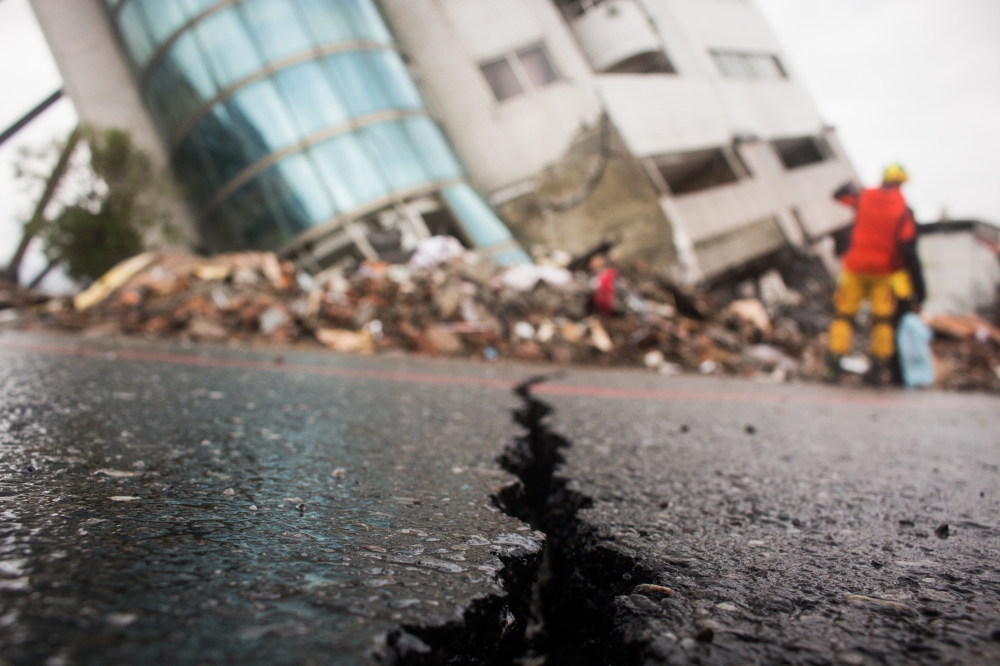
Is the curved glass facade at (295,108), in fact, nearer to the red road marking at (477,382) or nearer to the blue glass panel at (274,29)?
A: the blue glass panel at (274,29)

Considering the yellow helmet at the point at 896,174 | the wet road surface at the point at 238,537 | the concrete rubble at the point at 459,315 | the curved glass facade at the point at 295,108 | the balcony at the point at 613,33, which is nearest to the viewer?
the wet road surface at the point at 238,537

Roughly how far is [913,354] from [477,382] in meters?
3.97

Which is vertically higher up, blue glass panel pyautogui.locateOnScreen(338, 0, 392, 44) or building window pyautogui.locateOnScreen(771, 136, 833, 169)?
blue glass panel pyautogui.locateOnScreen(338, 0, 392, 44)

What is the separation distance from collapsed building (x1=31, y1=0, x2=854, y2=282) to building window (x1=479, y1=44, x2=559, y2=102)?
40 millimetres

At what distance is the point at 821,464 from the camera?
1287 mm

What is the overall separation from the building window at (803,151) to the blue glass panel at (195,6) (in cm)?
1317

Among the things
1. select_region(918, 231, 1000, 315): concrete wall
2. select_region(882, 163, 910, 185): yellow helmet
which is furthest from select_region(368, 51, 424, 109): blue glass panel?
select_region(918, 231, 1000, 315): concrete wall

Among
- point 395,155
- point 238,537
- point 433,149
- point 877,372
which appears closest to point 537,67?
point 433,149

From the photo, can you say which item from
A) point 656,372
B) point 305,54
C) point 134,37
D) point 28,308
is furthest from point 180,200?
point 656,372

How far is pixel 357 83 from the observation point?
9383 mm

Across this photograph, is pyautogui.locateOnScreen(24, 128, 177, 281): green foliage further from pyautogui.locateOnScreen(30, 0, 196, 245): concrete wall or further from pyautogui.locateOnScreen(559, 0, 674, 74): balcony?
pyautogui.locateOnScreen(559, 0, 674, 74): balcony

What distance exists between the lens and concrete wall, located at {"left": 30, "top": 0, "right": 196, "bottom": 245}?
1073 centimetres

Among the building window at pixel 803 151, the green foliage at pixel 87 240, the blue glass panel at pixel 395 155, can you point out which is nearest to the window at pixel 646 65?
Result: the building window at pixel 803 151

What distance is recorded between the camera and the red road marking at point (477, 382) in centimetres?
252
